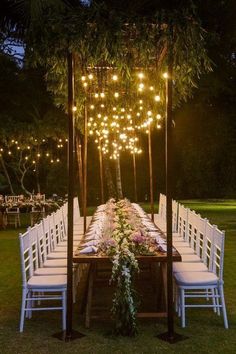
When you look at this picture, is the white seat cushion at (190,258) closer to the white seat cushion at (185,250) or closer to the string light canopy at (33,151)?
the white seat cushion at (185,250)

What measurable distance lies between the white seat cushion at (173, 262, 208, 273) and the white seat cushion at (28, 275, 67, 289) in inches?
52.2

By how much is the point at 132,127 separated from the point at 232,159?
10922mm

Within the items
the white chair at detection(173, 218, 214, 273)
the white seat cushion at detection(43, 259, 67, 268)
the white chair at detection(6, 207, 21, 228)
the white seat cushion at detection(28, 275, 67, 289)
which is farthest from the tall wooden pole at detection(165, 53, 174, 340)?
the white chair at detection(6, 207, 21, 228)

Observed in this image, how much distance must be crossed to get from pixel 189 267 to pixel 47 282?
5.57ft

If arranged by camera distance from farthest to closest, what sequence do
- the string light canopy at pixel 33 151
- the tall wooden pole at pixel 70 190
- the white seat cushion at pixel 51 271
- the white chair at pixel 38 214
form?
the string light canopy at pixel 33 151 < the white chair at pixel 38 214 < the white seat cushion at pixel 51 271 < the tall wooden pole at pixel 70 190

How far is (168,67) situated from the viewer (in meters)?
5.70

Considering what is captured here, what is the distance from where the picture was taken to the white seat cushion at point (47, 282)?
595cm

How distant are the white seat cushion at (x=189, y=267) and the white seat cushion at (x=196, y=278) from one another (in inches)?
6.3

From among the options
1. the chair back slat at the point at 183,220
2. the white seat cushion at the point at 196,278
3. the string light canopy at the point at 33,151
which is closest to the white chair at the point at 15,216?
the string light canopy at the point at 33,151

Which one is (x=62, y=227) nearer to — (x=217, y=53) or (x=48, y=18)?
(x=48, y=18)

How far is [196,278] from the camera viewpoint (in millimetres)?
6098

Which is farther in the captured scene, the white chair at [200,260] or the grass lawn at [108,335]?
the white chair at [200,260]

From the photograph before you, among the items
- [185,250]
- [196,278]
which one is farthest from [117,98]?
[196,278]

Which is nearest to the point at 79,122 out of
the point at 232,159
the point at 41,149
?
the point at 41,149
